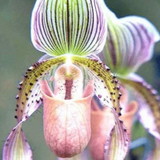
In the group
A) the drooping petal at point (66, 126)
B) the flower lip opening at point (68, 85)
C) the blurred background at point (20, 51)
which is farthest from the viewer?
the blurred background at point (20, 51)

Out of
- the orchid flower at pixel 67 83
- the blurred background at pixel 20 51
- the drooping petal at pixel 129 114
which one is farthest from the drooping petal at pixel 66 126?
the blurred background at pixel 20 51

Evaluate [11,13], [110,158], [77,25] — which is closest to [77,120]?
[110,158]

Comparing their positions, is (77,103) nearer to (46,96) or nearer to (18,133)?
(46,96)

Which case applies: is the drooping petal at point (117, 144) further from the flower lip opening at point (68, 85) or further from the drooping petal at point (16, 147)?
the drooping petal at point (16, 147)

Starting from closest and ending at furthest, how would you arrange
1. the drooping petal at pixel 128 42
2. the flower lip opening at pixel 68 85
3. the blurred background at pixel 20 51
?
the flower lip opening at pixel 68 85
the drooping petal at pixel 128 42
the blurred background at pixel 20 51

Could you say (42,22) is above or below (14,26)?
below

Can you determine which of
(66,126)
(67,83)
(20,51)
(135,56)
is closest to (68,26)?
(67,83)

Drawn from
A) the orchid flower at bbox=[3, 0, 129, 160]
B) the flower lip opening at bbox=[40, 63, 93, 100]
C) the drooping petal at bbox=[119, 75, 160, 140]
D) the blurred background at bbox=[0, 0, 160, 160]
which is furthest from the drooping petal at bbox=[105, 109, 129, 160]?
the blurred background at bbox=[0, 0, 160, 160]
